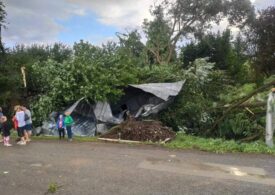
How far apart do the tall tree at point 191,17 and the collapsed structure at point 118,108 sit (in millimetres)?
17628

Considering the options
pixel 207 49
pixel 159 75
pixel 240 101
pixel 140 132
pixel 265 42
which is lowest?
pixel 140 132

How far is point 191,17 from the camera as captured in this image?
35.3 metres

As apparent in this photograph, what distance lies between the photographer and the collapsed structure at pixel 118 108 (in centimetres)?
1532

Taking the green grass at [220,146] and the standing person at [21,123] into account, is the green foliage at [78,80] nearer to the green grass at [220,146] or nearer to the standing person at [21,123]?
the standing person at [21,123]

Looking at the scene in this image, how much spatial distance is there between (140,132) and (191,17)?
2413cm

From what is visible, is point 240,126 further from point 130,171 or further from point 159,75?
point 130,171

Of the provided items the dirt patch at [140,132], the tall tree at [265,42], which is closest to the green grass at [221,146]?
the dirt patch at [140,132]

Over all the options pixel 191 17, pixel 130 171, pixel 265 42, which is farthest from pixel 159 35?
pixel 130 171

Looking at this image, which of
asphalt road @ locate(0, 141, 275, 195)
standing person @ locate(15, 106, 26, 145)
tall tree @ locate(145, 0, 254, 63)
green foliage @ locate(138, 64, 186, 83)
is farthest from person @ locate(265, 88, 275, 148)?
tall tree @ locate(145, 0, 254, 63)

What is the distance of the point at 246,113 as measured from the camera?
13.8 meters

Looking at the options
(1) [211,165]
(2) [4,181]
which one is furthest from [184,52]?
(2) [4,181]

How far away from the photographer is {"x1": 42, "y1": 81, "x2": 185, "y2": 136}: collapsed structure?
1532 centimetres

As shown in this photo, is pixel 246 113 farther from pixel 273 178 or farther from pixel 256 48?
pixel 256 48

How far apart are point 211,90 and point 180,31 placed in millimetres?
18895
